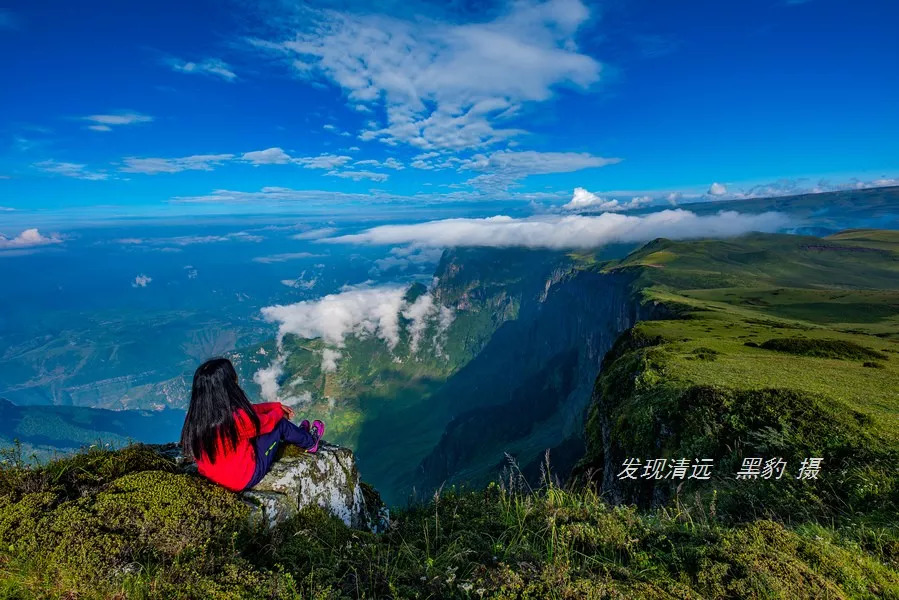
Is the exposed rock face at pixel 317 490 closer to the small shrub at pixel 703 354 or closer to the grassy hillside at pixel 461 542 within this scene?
the grassy hillside at pixel 461 542

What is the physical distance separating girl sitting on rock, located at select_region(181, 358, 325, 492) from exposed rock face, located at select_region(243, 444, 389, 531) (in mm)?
425

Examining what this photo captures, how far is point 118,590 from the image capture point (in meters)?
4.46

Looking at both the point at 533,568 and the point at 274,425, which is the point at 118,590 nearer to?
the point at 274,425

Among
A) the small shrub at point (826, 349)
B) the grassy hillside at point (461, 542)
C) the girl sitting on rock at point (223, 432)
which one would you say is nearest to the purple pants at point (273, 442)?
the girl sitting on rock at point (223, 432)

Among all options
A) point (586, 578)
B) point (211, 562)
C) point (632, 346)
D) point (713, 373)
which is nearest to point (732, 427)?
point (713, 373)

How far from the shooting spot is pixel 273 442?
27.0 feet

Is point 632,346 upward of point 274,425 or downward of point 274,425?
downward

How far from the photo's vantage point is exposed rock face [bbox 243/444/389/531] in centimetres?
764

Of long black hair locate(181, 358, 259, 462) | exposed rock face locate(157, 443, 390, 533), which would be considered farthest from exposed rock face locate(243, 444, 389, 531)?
long black hair locate(181, 358, 259, 462)

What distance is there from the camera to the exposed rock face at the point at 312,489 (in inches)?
300

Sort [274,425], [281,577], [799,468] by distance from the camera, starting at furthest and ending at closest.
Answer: [799,468] < [274,425] < [281,577]

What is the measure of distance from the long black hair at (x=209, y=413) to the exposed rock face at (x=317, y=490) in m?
1.27

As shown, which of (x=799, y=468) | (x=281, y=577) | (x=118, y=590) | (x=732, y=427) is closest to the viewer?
(x=118, y=590)

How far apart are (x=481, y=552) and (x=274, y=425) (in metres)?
5.10
